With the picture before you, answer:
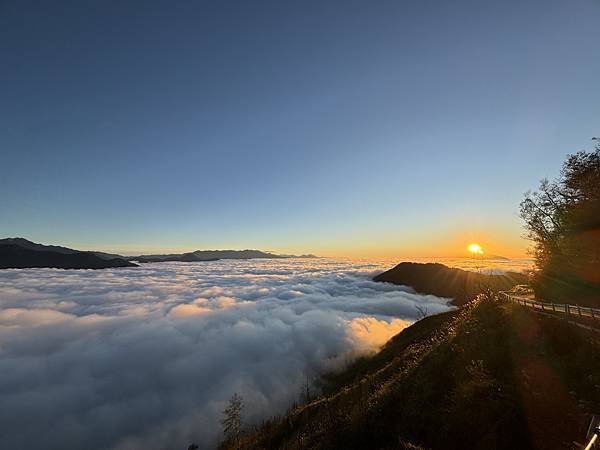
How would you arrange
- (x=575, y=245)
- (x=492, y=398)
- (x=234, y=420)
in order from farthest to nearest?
(x=234, y=420)
(x=575, y=245)
(x=492, y=398)

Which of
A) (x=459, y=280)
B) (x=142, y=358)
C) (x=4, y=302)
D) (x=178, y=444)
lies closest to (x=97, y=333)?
(x=142, y=358)

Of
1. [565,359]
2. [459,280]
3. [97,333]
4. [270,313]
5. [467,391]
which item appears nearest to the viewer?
[467,391]

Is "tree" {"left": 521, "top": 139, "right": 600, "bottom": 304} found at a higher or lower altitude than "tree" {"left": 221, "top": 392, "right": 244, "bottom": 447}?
higher

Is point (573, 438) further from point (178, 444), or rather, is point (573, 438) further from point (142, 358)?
point (142, 358)

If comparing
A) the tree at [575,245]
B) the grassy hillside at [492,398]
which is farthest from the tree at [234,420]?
the tree at [575,245]

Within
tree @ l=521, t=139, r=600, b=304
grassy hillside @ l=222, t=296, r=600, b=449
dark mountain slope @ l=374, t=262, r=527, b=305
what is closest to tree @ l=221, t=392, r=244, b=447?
grassy hillside @ l=222, t=296, r=600, b=449

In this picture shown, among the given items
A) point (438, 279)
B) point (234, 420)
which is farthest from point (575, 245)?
point (438, 279)

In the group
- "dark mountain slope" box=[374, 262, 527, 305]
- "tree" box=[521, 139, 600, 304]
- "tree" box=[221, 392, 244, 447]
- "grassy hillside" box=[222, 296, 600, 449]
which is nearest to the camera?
"grassy hillside" box=[222, 296, 600, 449]

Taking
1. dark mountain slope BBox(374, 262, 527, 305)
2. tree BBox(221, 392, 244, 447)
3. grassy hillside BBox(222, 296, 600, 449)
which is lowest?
tree BBox(221, 392, 244, 447)

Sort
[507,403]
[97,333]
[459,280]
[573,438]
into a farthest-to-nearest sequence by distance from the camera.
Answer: [459,280]
[97,333]
[507,403]
[573,438]

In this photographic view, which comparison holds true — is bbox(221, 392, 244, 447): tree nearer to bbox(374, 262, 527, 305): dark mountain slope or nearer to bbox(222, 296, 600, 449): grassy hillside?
bbox(222, 296, 600, 449): grassy hillside

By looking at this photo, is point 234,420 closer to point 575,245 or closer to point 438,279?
point 575,245
